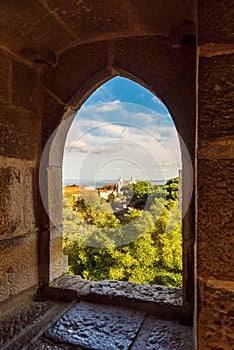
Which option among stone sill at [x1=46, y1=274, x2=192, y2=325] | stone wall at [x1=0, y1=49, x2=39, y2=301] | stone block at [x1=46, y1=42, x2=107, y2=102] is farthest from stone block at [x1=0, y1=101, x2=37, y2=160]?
stone sill at [x1=46, y1=274, x2=192, y2=325]

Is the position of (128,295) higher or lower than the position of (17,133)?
lower

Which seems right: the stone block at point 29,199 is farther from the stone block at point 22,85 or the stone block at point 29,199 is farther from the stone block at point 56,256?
the stone block at point 22,85

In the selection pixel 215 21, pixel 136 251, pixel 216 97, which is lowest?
pixel 136 251

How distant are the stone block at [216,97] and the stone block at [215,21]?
0.04 meters

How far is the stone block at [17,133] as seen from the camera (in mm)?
1099

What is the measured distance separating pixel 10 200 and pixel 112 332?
643 mm

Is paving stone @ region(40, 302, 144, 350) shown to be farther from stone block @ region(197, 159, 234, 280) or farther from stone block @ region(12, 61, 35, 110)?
stone block @ region(12, 61, 35, 110)

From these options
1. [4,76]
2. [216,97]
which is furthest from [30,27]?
[216,97]

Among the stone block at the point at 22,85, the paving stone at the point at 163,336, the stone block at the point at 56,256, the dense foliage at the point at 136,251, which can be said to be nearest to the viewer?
the paving stone at the point at 163,336

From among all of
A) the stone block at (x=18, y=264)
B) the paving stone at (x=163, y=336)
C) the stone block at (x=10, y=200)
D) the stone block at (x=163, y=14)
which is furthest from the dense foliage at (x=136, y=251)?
the stone block at (x=163, y=14)

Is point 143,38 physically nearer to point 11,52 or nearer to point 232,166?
point 11,52

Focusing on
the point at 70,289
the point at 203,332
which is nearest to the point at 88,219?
the point at 70,289

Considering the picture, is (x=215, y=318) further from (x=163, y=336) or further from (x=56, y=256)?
(x=56, y=256)

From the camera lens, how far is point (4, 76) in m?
1.11
